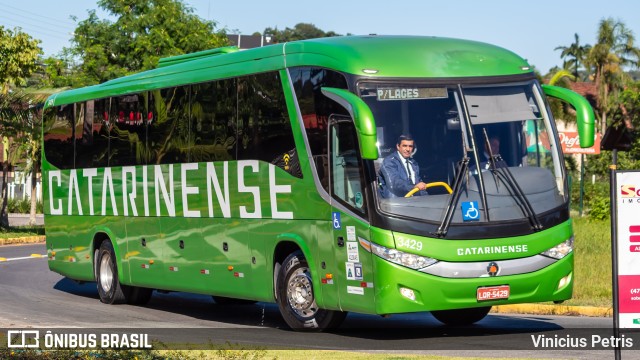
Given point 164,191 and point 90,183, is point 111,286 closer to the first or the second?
point 90,183

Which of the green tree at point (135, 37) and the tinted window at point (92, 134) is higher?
the green tree at point (135, 37)

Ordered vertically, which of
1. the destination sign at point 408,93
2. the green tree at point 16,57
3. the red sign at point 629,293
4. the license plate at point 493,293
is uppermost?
the green tree at point 16,57

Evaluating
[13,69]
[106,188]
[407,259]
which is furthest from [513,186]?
[13,69]

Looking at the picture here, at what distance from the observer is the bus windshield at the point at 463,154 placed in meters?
13.2

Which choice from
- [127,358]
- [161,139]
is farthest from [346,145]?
[161,139]

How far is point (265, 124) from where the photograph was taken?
50.7 ft

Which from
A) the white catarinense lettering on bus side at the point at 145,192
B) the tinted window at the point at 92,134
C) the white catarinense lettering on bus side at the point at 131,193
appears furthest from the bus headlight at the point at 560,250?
the tinted window at the point at 92,134

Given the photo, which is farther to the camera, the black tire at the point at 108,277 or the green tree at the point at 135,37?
the green tree at the point at 135,37

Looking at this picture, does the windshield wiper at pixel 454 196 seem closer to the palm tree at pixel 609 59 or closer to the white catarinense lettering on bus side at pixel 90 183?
the white catarinense lettering on bus side at pixel 90 183

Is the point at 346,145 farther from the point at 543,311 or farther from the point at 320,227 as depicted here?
the point at 543,311

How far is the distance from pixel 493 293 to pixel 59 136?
37.0 feet

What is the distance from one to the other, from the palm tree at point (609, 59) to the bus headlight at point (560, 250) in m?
77.2

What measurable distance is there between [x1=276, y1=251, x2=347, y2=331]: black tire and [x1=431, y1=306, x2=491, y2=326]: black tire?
1741mm

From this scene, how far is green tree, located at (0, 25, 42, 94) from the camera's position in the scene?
39.3m
